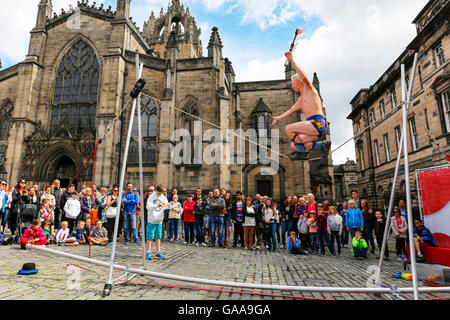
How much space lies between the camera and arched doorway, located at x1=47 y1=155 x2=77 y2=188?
1919 centimetres

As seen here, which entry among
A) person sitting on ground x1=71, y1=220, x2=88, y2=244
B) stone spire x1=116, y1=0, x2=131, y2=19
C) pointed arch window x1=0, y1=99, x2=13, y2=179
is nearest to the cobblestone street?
person sitting on ground x1=71, y1=220, x2=88, y2=244

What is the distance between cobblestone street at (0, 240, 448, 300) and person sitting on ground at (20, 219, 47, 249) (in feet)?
1.18

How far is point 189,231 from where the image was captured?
937cm

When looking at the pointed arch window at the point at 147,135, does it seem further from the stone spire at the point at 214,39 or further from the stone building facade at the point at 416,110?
the stone building facade at the point at 416,110

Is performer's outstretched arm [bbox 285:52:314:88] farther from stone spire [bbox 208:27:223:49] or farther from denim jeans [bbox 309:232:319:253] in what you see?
stone spire [bbox 208:27:223:49]

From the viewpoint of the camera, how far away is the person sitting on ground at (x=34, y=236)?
7207mm

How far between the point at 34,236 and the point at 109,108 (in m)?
13.3

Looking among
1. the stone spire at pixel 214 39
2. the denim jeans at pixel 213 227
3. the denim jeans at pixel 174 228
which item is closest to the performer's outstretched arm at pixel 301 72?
the denim jeans at pixel 213 227

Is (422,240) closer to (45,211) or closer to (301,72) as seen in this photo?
(301,72)

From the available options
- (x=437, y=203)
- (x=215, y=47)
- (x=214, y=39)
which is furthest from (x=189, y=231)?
(x=214, y=39)

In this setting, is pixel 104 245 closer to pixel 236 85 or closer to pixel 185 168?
pixel 185 168

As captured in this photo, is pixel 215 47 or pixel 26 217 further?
pixel 215 47
